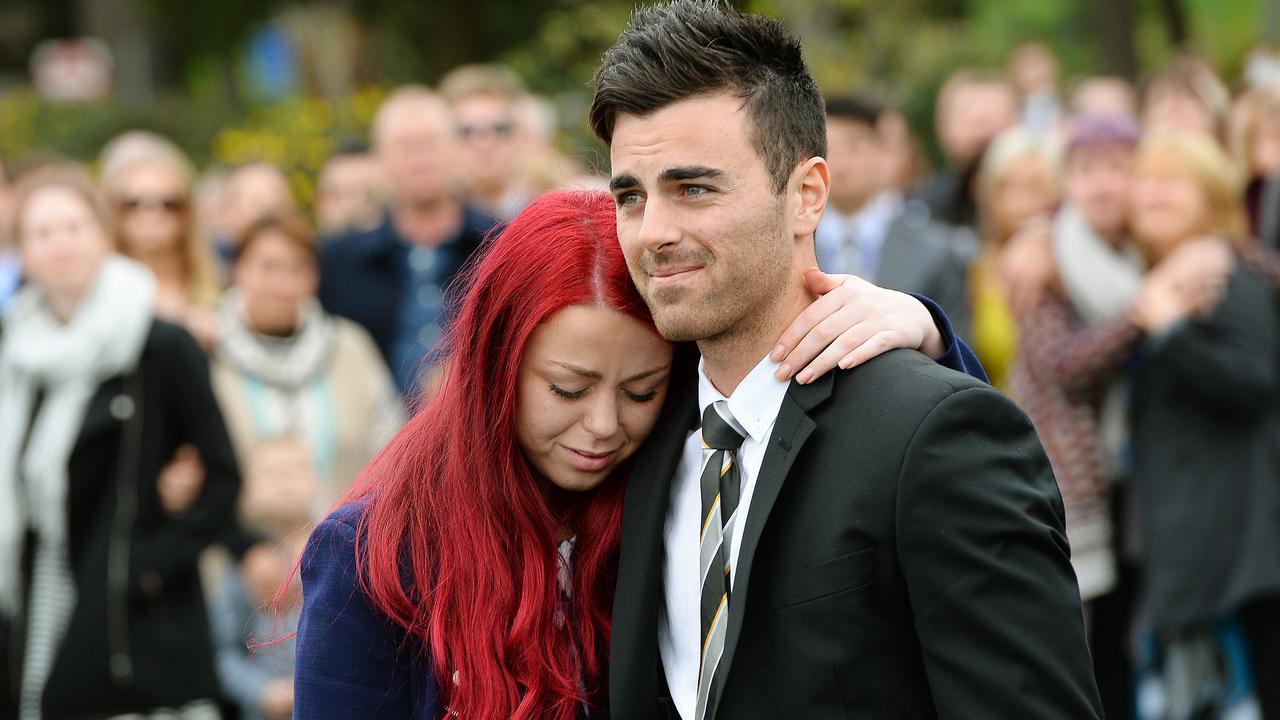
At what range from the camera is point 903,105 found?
19.0 meters

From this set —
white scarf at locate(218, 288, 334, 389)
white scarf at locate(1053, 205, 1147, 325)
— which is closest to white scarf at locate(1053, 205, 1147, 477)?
white scarf at locate(1053, 205, 1147, 325)

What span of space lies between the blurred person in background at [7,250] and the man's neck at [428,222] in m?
1.62

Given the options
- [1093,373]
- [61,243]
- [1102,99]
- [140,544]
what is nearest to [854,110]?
[1093,373]

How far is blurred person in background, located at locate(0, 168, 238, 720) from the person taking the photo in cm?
546

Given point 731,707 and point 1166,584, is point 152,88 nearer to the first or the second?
point 1166,584

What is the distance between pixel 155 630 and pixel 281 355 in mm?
1292

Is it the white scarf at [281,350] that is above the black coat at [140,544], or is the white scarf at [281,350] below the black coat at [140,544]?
above

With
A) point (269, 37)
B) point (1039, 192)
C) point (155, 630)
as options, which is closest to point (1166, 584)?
point (1039, 192)

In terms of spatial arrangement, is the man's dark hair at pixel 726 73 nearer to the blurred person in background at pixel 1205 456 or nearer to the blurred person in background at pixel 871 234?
the blurred person in background at pixel 1205 456

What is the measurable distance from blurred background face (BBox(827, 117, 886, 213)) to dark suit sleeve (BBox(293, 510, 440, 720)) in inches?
164

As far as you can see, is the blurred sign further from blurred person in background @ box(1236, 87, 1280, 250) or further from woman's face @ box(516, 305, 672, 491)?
woman's face @ box(516, 305, 672, 491)

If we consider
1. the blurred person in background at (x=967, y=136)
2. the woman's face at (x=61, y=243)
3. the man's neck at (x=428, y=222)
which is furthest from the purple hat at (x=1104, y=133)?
the woman's face at (x=61, y=243)

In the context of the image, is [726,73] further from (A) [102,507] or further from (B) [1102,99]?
(B) [1102,99]

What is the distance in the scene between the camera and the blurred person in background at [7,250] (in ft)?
21.9
